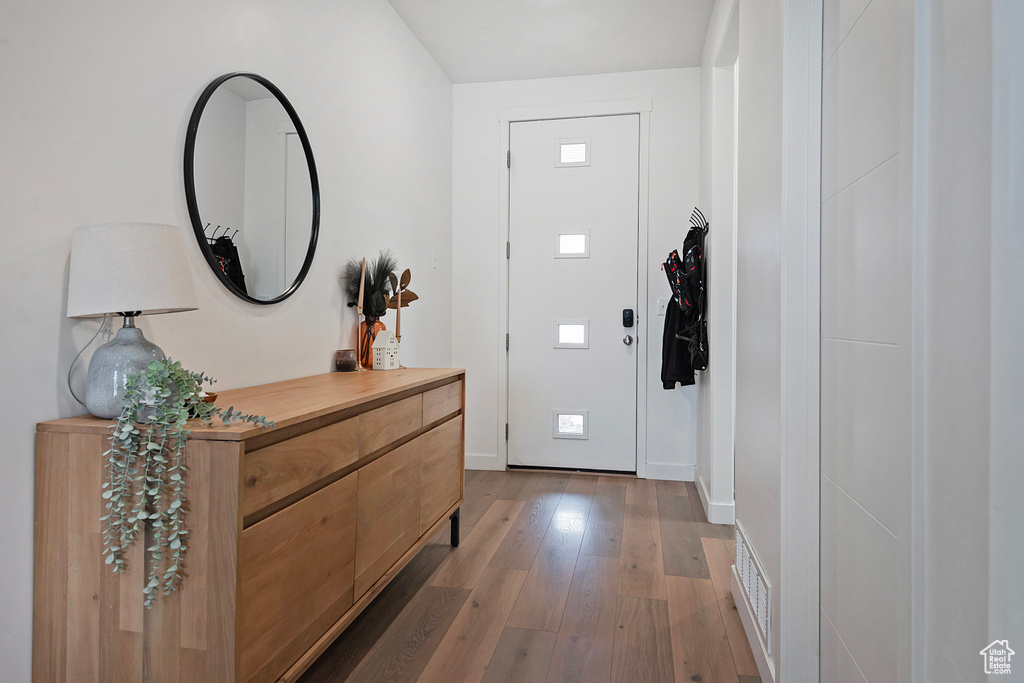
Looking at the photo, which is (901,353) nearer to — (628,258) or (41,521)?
(41,521)

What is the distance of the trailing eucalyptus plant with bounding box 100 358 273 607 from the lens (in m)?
1.14

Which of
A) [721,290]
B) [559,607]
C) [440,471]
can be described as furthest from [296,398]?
[721,290]

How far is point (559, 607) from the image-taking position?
6.65ft

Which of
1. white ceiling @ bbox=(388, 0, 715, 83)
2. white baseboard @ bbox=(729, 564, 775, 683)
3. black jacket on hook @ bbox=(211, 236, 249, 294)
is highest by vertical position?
white ceiling @ bbox=(388, 0, 715, 83)

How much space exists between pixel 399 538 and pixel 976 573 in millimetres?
1662

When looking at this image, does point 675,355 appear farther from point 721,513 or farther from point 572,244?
point 572,244

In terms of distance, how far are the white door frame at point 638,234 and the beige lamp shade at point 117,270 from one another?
284cm

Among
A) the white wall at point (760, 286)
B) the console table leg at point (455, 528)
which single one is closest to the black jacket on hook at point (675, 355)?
the white wall at point (760, 286)

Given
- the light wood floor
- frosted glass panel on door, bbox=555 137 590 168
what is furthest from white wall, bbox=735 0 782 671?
frosted glass panel on door, bbox=555 137 590 168

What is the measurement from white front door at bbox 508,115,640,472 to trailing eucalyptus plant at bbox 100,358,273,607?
2909mm

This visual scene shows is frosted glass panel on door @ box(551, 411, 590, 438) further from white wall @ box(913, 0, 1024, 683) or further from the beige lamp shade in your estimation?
white wall @ box(913, 0, 1024, 683)

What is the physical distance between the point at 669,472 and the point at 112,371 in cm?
324

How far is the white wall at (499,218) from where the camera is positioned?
370 cm

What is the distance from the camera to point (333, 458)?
4.99 feet
